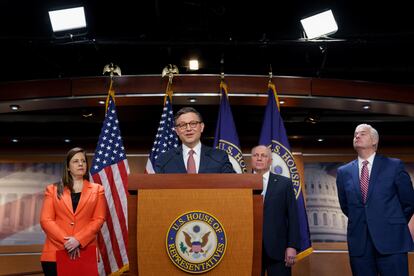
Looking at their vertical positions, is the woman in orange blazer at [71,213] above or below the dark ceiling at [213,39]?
below

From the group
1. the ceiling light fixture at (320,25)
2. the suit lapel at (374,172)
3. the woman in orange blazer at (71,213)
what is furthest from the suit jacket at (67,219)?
the ceiling light fixture at (320,25)

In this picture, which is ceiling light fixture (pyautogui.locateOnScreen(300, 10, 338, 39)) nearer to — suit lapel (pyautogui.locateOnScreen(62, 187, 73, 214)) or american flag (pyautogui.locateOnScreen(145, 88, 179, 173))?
american flag (pyautogui.locateOnScreen(145, 88, 179, 173))

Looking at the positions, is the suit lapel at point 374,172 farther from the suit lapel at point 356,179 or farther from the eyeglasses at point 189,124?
the eyeglasses at point 189,124

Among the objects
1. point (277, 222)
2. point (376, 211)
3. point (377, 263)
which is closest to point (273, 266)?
point (277, 222)

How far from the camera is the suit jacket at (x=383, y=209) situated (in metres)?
3.37

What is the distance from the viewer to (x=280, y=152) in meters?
4.72

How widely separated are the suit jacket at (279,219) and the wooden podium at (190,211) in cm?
162

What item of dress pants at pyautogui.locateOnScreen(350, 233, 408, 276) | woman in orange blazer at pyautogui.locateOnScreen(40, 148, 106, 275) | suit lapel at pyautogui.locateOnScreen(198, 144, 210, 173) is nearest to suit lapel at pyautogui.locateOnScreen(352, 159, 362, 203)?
dress pants at pyautogui.locateOnScreen(350, 233, 408, 276)

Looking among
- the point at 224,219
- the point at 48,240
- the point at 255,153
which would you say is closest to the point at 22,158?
the point at 48,240

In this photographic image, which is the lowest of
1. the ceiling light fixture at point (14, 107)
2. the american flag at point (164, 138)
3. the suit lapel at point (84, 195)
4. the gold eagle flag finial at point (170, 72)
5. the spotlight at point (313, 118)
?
the suit lapel at point (84, 195)

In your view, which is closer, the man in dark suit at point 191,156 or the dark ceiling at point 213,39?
the man in dark suit at point 191,156

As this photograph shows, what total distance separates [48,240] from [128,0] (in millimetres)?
2700

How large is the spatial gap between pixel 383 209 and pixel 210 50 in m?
2.60

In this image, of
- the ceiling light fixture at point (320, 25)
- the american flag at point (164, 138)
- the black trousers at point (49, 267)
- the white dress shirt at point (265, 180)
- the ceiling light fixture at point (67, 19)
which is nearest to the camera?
the black trousers at point (49, 267)
